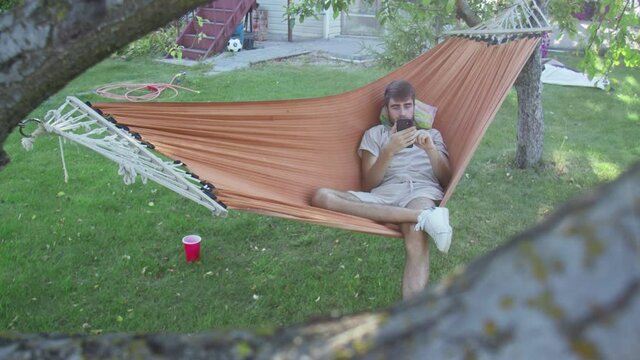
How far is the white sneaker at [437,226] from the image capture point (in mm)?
2037

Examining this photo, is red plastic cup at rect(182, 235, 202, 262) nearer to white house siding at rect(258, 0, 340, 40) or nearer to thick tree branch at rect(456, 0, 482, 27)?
thick tree branch at rect(456, 0, 482, 27)

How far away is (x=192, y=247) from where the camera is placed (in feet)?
8.87

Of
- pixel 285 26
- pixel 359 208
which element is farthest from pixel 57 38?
pixel 285 26

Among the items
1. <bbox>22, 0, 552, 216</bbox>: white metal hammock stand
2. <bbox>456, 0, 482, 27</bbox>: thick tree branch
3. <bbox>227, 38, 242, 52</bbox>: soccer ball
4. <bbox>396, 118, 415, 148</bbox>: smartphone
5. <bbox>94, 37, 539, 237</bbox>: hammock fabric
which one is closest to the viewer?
<bbox>22, 0, 552, 216</bbox>: white metal hammock stand

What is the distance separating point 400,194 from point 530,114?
1.40 metres

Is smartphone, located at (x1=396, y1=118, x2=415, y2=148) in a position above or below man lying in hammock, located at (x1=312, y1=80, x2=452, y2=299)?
above

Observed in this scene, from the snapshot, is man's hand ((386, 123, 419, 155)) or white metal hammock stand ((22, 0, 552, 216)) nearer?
white metal hammock stand ((22, 0, 552, 216))

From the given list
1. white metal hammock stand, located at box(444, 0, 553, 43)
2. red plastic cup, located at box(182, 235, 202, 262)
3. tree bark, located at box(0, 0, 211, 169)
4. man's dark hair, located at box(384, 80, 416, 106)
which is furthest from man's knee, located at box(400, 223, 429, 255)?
tree bark, located at box(0, 0, 211, 169)

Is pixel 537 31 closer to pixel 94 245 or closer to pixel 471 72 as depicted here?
pixel 471 72

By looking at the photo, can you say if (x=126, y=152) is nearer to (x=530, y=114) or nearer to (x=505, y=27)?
(x=505, y=27)

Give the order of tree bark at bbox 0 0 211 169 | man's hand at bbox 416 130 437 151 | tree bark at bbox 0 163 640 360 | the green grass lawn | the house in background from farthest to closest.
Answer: the house in background → man's hand at bbox 416 130 437 151 → the green grass lawn → tree bark at bbox 0 0 211 169 → tree bark at bbox 0 163 640 360

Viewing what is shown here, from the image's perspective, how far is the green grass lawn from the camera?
239cm

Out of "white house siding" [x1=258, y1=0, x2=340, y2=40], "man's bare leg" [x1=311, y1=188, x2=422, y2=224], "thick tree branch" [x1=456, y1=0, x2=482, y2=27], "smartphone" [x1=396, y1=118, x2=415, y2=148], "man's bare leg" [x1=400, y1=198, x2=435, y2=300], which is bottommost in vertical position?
"white house siding" [x1=258, y1=0, x2=340, y2=40]

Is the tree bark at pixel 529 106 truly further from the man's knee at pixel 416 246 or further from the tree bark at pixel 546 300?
the tree bark at pixel 546 300
